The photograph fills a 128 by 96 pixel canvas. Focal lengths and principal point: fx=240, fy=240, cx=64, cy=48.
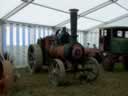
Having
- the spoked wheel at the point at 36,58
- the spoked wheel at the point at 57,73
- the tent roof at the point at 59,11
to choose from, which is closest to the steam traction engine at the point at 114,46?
the tent roof at the point at 59,11

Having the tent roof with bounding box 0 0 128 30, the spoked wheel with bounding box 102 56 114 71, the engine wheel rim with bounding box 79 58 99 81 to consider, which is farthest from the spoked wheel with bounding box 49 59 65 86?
the spoked wheel with bounding box 102 56 114 71

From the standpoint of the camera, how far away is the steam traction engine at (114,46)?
8453 mm

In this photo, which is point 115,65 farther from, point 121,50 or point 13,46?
point 13,46

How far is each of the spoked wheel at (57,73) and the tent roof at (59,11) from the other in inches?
118

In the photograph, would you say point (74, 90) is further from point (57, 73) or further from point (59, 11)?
point (59, 11)

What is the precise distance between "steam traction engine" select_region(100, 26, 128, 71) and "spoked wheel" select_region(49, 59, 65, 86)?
3.43 meters

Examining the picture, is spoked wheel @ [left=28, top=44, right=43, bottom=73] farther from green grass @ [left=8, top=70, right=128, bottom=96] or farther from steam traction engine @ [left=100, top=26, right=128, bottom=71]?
steam traction engine @ [left=100, top=26, right=128, bottom=71]

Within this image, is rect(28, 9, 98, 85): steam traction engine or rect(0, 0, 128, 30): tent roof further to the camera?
rect(0, 0, 128, 30): tent roof

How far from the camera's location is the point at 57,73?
5.23m

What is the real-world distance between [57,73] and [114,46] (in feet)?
12.8

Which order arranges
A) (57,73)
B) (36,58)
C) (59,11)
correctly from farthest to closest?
(59,11)
(36,58)
(57,73)

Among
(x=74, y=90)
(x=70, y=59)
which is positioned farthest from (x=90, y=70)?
(x=74, y=90)

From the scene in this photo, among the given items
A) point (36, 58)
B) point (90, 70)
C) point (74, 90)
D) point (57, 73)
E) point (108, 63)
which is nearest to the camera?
point (74, 90)

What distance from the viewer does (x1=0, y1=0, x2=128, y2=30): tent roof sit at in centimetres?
796
